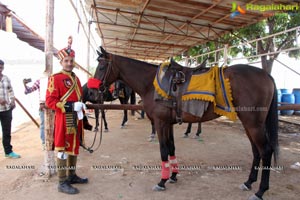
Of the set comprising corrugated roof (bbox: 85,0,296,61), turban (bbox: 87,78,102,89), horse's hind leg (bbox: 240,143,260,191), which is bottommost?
horse's hind leg (bbox: 240,143,260,191)

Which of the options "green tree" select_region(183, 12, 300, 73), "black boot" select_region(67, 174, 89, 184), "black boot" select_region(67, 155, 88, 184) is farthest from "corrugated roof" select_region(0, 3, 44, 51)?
"green tree" select_region(183, 12, 300, 73)

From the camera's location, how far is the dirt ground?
289cm

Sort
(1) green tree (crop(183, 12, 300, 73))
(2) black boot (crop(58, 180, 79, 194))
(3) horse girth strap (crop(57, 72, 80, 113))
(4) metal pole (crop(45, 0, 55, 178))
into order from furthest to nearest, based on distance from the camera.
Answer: (1) green tree (crop(183, 12, 300, 73)) → (4) metal pole (crop(45, 0, 55, 178)) → (2) black boot (crop(58, 180, 79, 194)) → (3) horse girth strap (crop(57, 72, 80, 113))

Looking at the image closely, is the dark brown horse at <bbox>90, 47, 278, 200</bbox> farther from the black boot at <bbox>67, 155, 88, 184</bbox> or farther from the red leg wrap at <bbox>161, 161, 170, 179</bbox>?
the black boot at <bbox>67, 155, 88, 184</bbox>

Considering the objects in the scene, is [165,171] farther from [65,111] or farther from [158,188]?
[65,111]

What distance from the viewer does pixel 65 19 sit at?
424 inches

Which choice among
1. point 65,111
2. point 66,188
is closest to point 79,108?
point 65,111

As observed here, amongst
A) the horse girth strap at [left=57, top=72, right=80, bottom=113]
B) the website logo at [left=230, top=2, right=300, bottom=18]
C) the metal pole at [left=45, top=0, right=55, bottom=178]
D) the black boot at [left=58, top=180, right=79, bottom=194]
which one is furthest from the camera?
the website logo at [left=230, top=2, right=300, bottom=18]

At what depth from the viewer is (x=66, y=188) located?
288cm

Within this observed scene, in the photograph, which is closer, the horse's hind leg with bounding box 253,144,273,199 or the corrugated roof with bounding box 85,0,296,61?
the horse's hind leg with bounding box 253,144,273,199

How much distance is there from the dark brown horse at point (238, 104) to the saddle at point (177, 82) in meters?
0.12

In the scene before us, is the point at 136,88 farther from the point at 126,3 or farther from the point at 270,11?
the point at 270,11

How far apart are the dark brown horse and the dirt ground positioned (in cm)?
27

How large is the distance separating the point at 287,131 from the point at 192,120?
541cm
